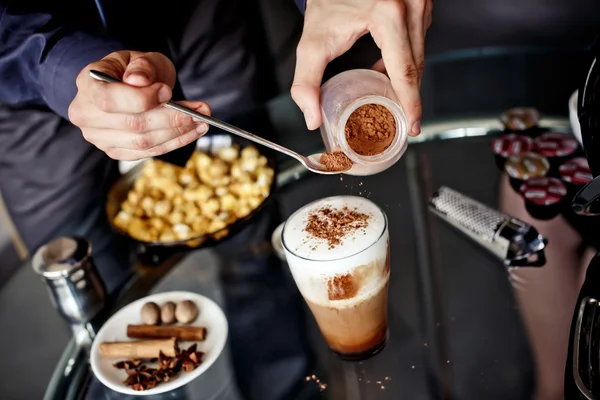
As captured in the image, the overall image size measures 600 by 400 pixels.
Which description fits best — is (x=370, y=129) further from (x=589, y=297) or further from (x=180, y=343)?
(x=180, y=343)

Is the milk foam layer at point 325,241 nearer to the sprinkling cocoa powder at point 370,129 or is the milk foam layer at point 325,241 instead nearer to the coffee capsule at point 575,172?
the sprinkling cocoa powder at point 370,129

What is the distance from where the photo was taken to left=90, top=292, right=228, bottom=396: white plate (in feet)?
3.47

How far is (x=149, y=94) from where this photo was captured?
3.26ft

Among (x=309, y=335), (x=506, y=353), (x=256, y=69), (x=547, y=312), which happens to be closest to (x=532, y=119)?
(x=547, y=312)

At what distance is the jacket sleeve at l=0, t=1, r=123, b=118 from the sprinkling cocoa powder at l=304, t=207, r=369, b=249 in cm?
65

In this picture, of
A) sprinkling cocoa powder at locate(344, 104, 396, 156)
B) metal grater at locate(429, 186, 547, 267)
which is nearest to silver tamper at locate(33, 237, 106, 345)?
sprinkling cocoa powder at locate(344, 104, 396, 156)

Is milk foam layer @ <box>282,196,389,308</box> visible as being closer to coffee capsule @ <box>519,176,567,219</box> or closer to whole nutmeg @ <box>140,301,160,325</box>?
whole nutmeg @ <box>140,301,160,325</box>

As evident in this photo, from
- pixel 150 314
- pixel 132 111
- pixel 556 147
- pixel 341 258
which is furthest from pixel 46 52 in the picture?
pixel 556 147

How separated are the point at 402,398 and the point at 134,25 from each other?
1186 mm

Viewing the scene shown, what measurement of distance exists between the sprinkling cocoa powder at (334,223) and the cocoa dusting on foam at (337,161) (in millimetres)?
77

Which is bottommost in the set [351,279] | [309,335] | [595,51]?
[309,335]

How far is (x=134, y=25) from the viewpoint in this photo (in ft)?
5.28

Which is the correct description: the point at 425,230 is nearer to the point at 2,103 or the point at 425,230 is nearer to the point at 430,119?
the point at 430,119

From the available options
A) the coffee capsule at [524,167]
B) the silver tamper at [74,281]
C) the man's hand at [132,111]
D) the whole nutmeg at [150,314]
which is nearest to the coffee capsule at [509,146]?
the coffee capsule at [524,167]
